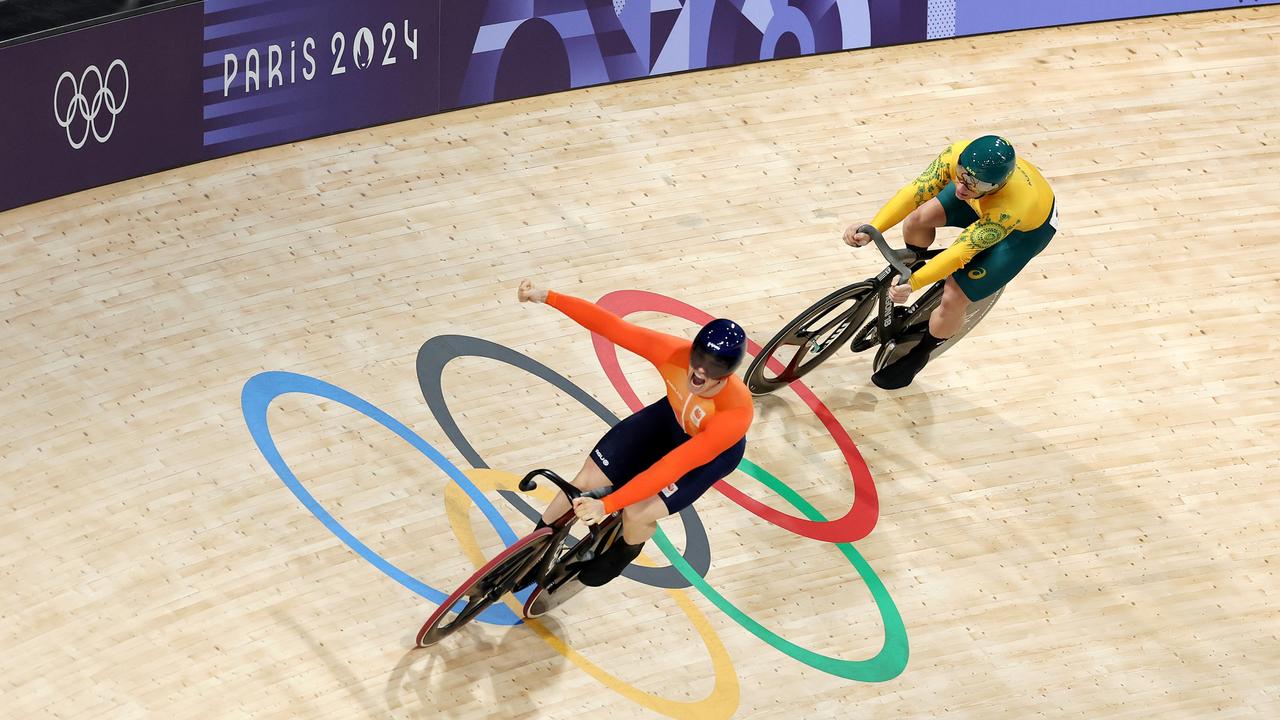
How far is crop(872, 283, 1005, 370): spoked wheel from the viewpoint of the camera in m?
6.12

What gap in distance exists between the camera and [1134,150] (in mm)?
7930

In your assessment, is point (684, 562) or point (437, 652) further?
point (684, 562)

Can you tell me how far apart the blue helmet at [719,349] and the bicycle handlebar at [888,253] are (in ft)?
5.71

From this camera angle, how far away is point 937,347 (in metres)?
6.20

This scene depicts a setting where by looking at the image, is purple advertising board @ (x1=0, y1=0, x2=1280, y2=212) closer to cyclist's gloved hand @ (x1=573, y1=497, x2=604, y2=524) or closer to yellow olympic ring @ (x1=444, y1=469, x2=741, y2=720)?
yellow olympic ring @ (x1=444, y1=469, x2=741, y2=720)

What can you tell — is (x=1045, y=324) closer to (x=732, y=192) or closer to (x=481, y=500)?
(x=732, y=192)

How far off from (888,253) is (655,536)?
1662 mm

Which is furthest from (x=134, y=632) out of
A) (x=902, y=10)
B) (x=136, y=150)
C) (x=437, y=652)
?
(x=902, y=10)

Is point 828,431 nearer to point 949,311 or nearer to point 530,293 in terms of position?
point 949,311

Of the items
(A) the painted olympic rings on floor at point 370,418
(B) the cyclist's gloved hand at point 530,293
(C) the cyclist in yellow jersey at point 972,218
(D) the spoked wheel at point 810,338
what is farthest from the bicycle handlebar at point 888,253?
(A) the painted olympic rings on floor at point 370,418

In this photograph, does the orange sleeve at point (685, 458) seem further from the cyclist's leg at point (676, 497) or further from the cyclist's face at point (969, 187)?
the cyclist's face at point (969, 187)

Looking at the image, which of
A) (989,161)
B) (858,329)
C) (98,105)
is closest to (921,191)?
(989,161)

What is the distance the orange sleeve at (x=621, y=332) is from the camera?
4223 mm

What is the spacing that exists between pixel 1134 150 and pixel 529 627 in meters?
5.29
